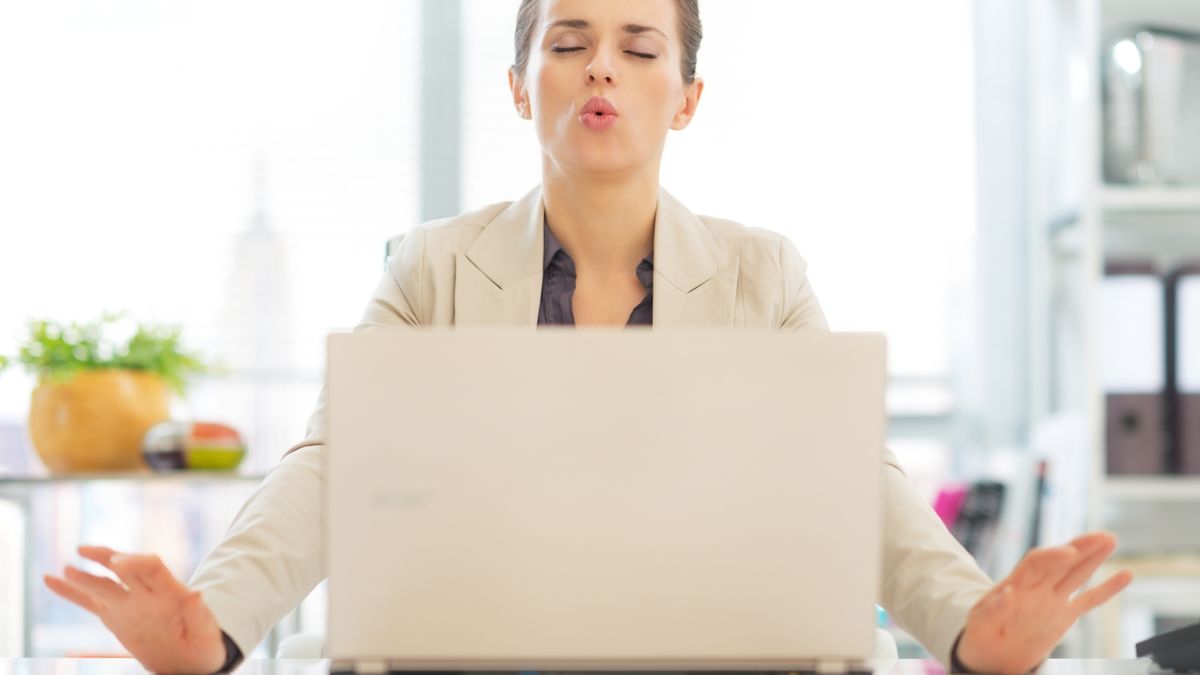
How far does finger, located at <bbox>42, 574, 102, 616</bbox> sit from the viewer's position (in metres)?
0.94

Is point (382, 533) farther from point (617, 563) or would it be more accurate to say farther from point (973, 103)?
point (973, 103)

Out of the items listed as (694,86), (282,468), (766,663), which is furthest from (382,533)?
(694,86)

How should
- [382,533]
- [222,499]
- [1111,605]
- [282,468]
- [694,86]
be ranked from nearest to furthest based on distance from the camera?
1. [382,533]
2. [282,468]
3. [694,86]
4. [1111,605]
5. [222,499]

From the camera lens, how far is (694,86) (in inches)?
64.4

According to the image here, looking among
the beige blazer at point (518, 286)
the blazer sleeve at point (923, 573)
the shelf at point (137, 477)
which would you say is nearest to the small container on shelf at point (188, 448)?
the shelf at point (137, 477)

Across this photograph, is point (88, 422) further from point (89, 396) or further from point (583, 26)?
point (583, 26)

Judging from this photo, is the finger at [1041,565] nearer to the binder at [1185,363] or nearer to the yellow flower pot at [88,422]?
the binder at [1185,363]

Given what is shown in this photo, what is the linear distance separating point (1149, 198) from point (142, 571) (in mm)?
2145

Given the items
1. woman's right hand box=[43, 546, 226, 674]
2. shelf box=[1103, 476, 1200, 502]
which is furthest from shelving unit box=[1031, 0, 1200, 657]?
woman's right hand box=[43, 546, 226, 674]

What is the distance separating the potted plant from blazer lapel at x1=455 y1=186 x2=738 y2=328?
3.71 feet

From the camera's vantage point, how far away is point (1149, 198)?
2455 mm

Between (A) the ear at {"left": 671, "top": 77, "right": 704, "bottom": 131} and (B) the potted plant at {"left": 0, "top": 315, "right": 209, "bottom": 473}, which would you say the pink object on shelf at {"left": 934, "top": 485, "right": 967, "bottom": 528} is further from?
(B) the potted plant at {"left": 0, "top": 315, "right": 209, "bottom": 473}

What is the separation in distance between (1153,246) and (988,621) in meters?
1.98

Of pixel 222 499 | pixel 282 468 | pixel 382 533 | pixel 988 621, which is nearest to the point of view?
pixel 382 533
